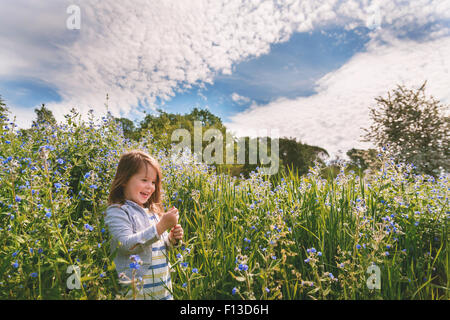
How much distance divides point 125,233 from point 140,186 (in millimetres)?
510

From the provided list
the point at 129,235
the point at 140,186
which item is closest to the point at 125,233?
the point at 129,235

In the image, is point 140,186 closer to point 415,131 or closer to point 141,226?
point 141,226

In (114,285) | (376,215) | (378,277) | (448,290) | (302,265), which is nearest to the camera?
(114,285)

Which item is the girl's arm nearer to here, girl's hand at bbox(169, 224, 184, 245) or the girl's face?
the girl's face

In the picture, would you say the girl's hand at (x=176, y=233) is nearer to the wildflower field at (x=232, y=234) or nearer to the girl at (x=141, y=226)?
the girl at (x=141, y=226)

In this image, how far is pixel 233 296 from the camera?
2.70 m

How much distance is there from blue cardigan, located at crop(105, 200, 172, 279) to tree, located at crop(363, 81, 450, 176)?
→ 16.5m

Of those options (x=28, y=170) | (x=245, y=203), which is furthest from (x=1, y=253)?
(x=245, y=203)

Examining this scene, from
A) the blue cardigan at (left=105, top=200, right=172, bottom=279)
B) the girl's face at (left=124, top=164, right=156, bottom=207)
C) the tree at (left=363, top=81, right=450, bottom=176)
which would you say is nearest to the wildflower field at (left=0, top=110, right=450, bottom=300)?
the blue cardigan at (left=105, top=200, right=172, bottom=279)

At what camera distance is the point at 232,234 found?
11.0 feet

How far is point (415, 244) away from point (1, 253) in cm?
474

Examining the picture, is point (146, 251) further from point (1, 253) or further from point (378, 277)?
point (378, 277)

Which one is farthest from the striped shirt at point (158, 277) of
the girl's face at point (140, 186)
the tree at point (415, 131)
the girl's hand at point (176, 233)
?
the tree at point (415, 131)

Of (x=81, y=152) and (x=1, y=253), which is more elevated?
(x=81, y=152)
